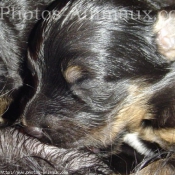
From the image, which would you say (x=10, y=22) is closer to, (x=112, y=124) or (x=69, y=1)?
(x=69, y=1)

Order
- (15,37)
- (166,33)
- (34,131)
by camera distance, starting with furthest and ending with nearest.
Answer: (15,37)
(166,33)
(34,131)

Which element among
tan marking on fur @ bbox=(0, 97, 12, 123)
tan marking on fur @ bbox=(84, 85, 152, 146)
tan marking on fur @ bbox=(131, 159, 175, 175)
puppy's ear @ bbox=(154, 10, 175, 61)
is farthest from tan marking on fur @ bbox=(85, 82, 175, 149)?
tan marking on fur @ bbox=(0, 97, 12, 123)

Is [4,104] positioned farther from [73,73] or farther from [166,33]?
[166,33]

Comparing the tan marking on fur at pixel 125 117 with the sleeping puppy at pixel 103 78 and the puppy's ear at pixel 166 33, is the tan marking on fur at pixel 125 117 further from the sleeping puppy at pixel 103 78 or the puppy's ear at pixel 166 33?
the puppy's ear at pixel 166 33

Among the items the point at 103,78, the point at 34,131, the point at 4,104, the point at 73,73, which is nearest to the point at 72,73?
the point at 73,73

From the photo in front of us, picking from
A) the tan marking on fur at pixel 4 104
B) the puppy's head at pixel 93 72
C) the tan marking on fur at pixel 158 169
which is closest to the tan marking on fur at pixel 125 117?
Result: the puppy's head at pixel 93 72

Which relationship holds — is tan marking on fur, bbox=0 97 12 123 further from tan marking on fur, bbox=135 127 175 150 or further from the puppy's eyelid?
tan marking on fur, bbox=135 127 175 150
